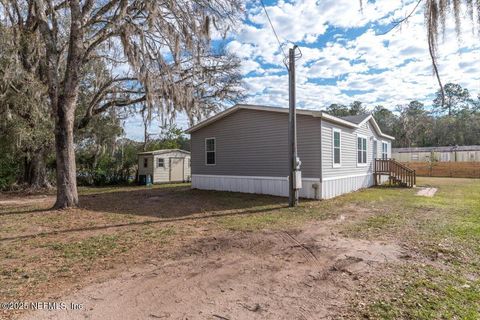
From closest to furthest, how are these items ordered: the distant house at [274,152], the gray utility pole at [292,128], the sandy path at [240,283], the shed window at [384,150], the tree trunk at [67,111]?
1. the sandy path at [240,283]
2. the tree trunk at [67,111]
3. the gray utility pole at [292,128]
4. the distant house at [274,152]
5. the shed window at [384,150]

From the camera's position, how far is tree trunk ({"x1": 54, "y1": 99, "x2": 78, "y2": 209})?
8.16m

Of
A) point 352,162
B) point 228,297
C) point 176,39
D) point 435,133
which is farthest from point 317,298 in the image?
point 435,133

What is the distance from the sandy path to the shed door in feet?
50.3

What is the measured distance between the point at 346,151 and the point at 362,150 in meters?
2.38

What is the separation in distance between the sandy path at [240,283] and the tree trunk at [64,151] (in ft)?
17.5

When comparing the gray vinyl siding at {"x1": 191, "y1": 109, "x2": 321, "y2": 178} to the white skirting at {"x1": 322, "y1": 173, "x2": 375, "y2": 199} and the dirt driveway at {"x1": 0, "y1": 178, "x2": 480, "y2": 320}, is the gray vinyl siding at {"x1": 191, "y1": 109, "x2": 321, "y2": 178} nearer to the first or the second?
the white skirting at {"x1": 322, "y1": 173, "x2": 375, "y2": 199}

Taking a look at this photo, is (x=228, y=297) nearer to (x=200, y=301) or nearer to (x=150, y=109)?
(x=200, y=301)

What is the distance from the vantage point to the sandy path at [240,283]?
2.71 metres

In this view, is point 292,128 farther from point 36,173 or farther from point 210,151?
point 36,173

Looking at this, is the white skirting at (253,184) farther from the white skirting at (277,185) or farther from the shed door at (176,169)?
the shed door at (176,169)

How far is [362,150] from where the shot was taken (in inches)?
555

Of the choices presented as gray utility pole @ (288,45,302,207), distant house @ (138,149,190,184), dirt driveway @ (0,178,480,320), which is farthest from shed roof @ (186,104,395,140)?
distant house @ (138,149,190,184)

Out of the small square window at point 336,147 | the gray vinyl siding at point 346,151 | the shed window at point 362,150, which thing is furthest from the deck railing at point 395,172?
the small square window at point 336,147

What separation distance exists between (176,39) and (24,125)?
7.08m
